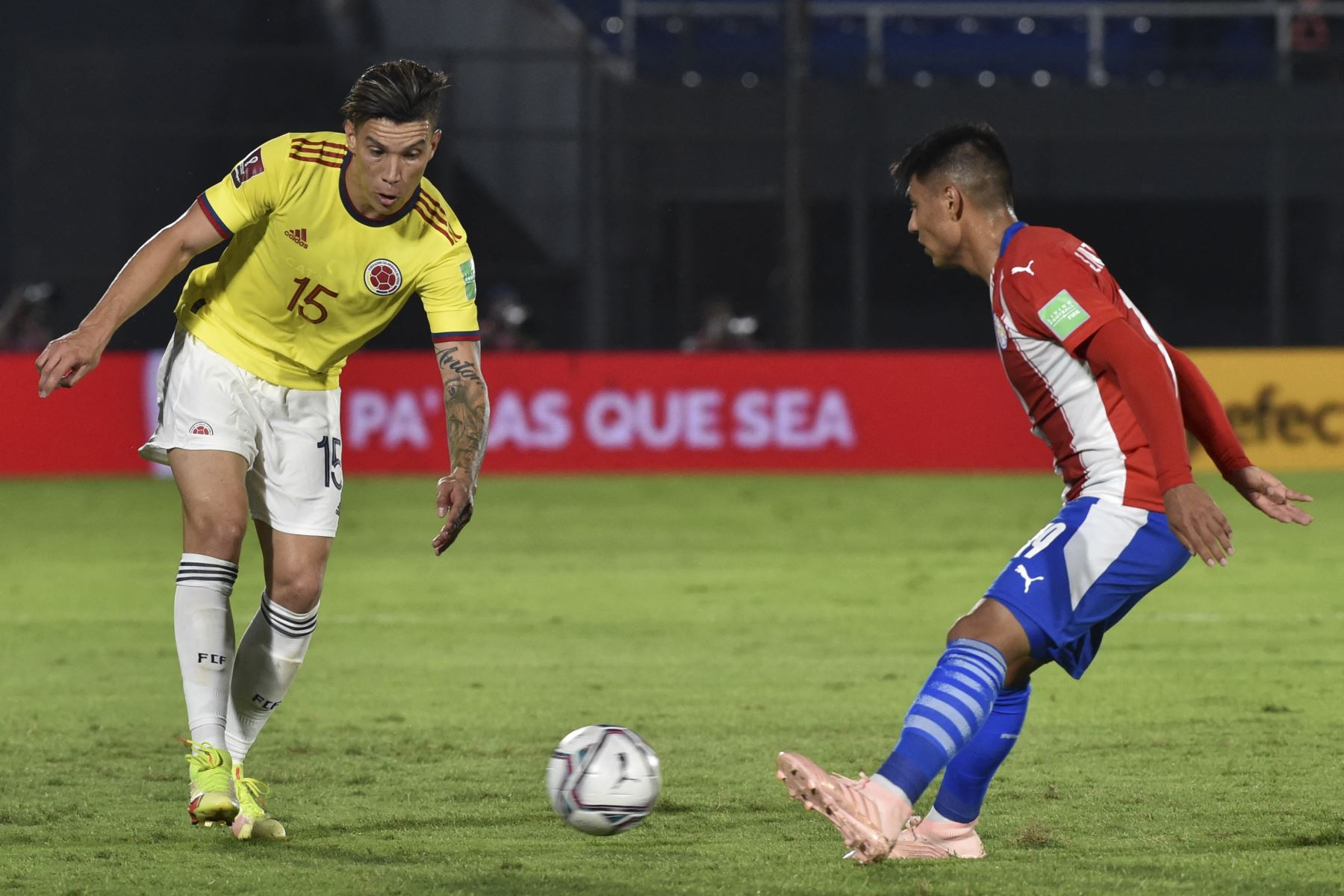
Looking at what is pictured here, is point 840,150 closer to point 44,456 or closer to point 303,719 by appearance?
point 44,456

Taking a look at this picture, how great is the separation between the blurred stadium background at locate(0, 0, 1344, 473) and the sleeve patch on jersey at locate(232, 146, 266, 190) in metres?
18.4

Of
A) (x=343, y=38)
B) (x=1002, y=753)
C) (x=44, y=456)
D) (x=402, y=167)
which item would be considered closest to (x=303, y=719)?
(x=402, y=167)

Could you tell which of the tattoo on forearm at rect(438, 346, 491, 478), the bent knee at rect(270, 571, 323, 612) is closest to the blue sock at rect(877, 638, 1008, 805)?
the tattoo on forearm at rect(438, 346, 491, 478)

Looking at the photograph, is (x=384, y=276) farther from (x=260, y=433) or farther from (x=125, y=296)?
(x=125, y=296)

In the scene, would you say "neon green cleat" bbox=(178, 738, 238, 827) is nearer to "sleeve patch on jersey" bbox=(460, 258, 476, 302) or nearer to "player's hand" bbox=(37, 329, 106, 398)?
"player's hand" bbox=(37, 329, 106, 398)

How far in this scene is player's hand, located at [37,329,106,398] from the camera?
5.08m

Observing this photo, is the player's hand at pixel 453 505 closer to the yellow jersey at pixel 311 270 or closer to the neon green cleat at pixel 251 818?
the yellow jersey at pixel 311 270

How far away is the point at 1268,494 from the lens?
194 inches

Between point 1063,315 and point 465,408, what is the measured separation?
6.16 feet

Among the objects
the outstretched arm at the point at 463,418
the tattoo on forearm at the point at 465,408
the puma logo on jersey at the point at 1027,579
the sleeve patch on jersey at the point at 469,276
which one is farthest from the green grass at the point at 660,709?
the sleeve patch on jersey at the point at 469,276

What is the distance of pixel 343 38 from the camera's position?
27.2 metres

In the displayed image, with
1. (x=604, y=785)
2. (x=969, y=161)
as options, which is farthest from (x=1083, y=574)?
(x=604, y=785)

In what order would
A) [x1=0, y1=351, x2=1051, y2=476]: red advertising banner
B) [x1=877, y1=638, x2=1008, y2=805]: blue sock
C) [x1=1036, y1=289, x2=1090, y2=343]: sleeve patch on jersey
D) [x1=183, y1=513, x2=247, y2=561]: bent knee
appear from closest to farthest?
[x1=877, y1=638, x2=1008, y2=805]: blue sock
[x1=1036, y1=289, x2=1090, y2=343]: sleeve patch on jersey
[x1=183, y1=513, x2=247, y2=561]: bent knee
[x1=0, y1=351, x2=1051, y2=476]: red advertising banner

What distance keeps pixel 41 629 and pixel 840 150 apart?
17.5 metres
